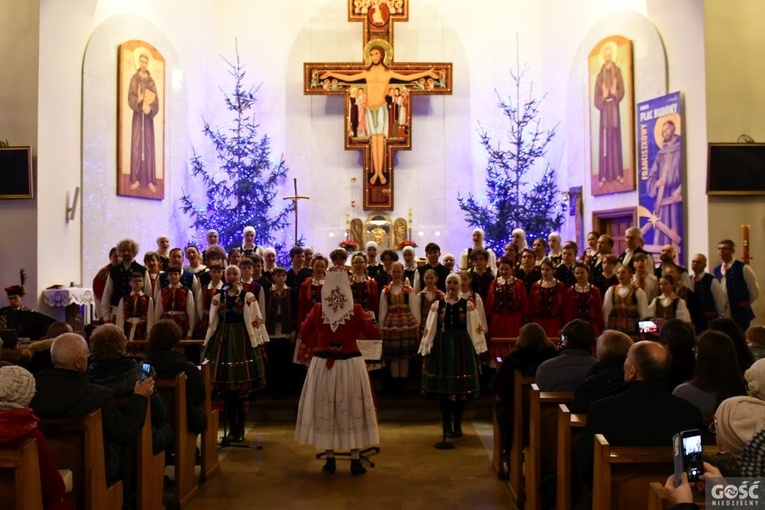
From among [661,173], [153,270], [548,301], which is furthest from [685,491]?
[661,173]

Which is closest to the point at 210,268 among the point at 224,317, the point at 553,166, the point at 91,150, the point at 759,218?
the point at 224,317

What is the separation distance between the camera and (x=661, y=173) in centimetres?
1111

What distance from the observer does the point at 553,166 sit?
15.0m

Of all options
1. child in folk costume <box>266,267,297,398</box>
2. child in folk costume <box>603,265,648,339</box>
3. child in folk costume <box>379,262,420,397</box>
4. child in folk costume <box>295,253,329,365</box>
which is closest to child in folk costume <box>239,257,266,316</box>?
child in folk costume <box>266,267,297,398</box>

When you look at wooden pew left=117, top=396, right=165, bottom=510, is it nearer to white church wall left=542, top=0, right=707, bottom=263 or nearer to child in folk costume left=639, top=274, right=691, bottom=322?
child in folk costume left=639, top=274, right=691, bottom=322

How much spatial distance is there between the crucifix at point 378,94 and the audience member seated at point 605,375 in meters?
10.7

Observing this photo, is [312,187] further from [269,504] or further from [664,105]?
[269,504]

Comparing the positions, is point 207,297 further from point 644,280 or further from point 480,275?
point 644,280

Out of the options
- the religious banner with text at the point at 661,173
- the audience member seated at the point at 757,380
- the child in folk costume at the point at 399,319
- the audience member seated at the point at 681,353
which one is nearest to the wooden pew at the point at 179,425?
the child in folk costume at the point at 399,319

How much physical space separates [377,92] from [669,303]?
27.4 feet

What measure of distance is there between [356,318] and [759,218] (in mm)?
5862

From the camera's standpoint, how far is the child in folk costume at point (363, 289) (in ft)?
29.0

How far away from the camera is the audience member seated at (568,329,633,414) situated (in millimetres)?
4508

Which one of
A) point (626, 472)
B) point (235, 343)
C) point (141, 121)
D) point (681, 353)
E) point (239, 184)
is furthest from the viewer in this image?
point (239, 184)
